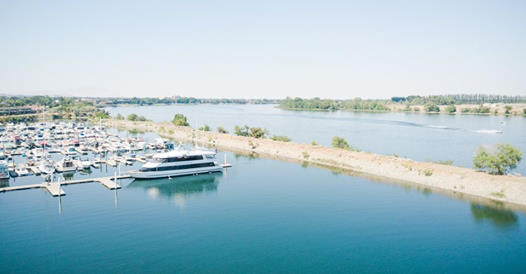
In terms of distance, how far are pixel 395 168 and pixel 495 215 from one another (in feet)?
47.5

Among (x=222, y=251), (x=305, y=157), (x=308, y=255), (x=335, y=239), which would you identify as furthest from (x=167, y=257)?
(x=305, y=157)

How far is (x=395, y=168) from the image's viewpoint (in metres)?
47.2

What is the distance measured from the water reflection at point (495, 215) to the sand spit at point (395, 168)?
2549mm

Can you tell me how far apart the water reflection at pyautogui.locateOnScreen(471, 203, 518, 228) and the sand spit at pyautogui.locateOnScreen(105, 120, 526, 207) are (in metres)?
2.55

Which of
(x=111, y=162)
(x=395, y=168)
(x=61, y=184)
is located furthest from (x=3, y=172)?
(x=395, y=168)

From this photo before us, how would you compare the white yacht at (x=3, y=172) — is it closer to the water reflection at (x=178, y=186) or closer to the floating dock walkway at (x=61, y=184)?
the floating dock walkway at (x=61, y=184)

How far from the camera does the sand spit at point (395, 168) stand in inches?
1487

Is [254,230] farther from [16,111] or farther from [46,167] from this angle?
[16,111]

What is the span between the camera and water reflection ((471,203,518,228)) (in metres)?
31.8

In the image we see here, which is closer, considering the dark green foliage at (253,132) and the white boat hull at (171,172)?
the white boat hull at (171,172)

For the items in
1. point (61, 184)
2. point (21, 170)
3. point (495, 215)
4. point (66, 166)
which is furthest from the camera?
point (66, 166)

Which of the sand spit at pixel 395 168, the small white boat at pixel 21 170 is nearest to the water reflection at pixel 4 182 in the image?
the small white boat at pixel 21 170

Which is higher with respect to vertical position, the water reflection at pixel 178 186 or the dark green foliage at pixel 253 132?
the dark green foliage at pixel 253 132

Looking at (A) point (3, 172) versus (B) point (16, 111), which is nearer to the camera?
(A) point (3, 172)
